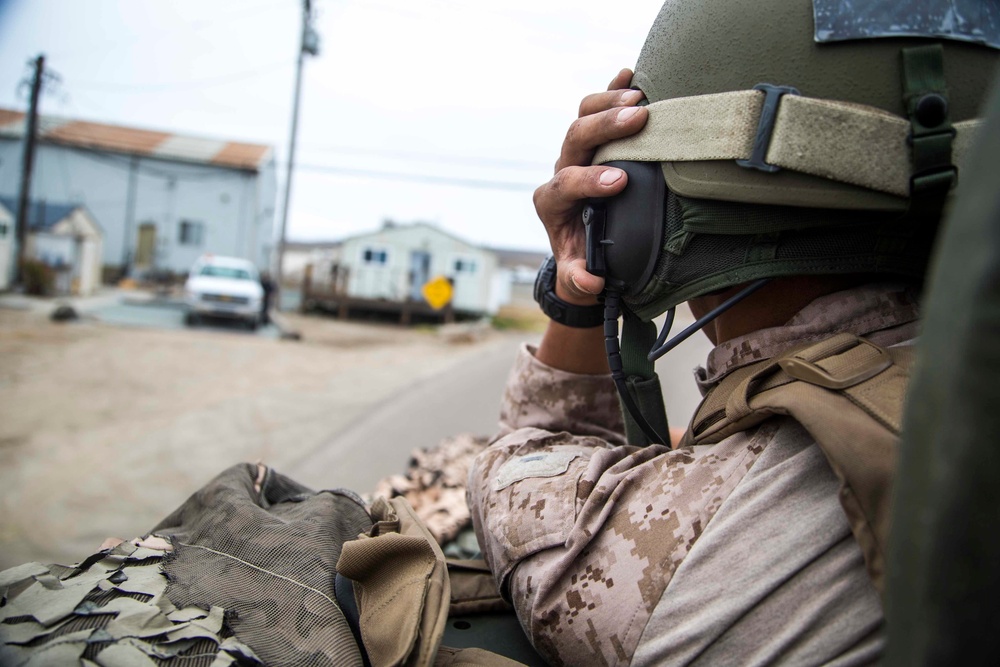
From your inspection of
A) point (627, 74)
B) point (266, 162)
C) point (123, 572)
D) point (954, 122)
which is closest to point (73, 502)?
point (123, 572)

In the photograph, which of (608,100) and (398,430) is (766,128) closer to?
(608,100)

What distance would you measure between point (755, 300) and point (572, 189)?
0.34 m

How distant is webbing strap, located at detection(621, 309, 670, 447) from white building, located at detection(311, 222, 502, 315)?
25.6 m

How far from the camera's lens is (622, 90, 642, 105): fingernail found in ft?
3.74

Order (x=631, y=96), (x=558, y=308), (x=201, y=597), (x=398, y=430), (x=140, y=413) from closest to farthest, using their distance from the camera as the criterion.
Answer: (x=201, y=597) → (x=631, y=96) → (x=558, y=308) → (x=398, y=430) → (x=140, y=413)

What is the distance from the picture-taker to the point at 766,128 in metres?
0.96

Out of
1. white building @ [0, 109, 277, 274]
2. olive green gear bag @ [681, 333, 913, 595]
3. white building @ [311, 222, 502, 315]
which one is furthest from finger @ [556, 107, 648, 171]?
white building @ [0, 109, 277, 274]

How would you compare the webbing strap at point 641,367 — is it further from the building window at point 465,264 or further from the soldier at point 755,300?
the building window at point 465,264

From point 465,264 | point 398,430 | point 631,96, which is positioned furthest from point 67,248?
point 631,96

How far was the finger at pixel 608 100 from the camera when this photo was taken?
3.75ft

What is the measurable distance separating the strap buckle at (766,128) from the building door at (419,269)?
2657 centimetres

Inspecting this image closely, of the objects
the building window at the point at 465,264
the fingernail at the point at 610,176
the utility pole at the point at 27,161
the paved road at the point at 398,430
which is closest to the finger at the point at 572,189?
the fingernail at the point at 610,176

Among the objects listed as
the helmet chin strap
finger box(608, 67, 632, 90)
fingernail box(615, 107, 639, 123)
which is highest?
finger box(608, 67, 632, 90)

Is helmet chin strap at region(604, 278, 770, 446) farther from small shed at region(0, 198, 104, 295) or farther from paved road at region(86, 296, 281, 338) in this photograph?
small shed at region(0, 198, 104, 295)
